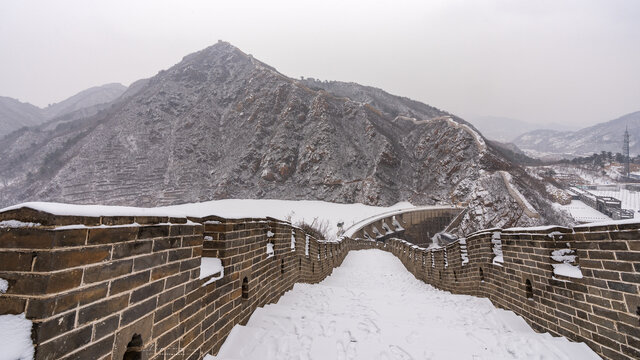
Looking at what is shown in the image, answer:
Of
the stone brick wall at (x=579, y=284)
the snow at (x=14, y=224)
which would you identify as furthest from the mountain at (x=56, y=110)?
the stone brick wall at (x=579, y=284)

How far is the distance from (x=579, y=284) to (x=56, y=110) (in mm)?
148860

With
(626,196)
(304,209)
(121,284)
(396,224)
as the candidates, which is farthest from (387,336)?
(626,196)

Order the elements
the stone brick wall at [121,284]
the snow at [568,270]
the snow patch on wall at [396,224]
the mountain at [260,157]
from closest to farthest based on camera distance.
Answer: the stone brick wall at [121,284]
the snow at [568,270]
the snow patch on wall at [396,224]
the mountain at [260,157]

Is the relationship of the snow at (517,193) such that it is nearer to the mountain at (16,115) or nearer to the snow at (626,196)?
the snow at (626,196)

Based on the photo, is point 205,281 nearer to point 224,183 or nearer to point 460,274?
point 460,274

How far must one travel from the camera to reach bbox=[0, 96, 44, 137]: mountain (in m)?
75.0

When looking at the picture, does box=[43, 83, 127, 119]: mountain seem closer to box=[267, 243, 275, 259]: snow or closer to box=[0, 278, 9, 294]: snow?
box=[267, 243, 275, 259]: snow

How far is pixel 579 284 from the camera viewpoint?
311 centimetres

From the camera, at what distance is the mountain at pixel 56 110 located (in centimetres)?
7369

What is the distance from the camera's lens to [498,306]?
5.01 meters

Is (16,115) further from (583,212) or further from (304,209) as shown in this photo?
(583,212)

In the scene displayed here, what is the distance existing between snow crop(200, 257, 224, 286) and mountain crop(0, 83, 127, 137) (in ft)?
293

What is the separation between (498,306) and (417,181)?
4183 centimetres

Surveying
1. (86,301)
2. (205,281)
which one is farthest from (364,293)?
(86,301)
